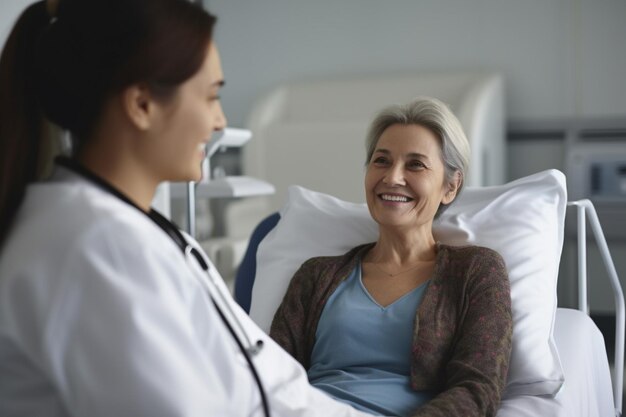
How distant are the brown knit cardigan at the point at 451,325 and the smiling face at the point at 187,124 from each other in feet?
2.13

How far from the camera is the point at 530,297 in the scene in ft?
5.70

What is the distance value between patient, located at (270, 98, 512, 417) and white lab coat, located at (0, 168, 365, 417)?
63cm

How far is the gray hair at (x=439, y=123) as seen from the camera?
1770mm

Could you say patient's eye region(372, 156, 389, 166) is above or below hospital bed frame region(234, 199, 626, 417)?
above

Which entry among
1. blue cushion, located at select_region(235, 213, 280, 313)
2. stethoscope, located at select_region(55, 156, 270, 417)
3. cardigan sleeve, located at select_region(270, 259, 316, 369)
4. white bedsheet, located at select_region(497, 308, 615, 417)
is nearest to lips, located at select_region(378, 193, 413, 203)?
cardigan sleeve, located at select_region(270, 259, 316, 369)

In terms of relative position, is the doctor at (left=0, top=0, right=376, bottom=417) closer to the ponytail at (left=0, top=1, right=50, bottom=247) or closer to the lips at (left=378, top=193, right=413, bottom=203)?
the ponytail at (left=0, top=1, right=50, bottom=247)

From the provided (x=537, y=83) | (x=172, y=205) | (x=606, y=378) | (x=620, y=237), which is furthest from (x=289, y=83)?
(x=606, y=378)

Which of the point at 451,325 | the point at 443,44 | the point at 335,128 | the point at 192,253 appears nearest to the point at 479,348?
the point at 451,325

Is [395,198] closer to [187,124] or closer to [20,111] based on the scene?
[187,124]

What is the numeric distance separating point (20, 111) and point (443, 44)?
11.8ft

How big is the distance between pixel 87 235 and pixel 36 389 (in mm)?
183

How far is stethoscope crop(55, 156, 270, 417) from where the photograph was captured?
914mm

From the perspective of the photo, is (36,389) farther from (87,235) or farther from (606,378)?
(606,378)

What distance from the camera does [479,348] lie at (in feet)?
4.80
